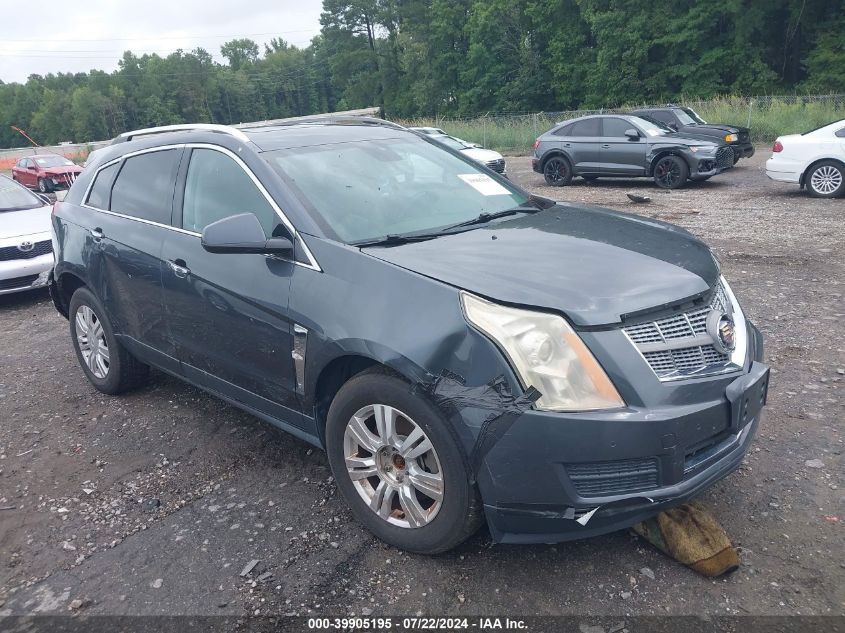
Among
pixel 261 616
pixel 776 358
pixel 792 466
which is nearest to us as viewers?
pixel 261 616

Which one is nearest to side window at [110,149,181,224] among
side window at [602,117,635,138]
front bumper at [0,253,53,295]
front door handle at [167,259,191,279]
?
front door handle at [167,259,191,279]

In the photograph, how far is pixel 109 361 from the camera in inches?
193

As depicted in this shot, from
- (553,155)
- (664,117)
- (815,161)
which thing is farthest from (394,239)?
(664,117)

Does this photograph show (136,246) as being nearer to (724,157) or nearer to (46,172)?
(724,157)

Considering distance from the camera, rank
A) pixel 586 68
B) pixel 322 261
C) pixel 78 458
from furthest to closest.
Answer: pixel 586 68 → pixel 78 458 → pixel 322 261

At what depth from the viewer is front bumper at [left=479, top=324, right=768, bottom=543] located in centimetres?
246

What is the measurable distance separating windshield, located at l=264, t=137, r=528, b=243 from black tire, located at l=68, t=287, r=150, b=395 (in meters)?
1.99

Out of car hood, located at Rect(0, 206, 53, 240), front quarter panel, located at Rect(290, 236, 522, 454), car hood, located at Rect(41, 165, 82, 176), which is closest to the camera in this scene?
front quarter panel, located at Rect(290, 236, 522, 454)

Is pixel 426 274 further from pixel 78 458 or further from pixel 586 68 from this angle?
pixel 586 68

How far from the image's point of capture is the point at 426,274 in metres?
2.83

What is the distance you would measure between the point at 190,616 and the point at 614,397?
1.84 meters

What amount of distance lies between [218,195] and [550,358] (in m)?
2.19

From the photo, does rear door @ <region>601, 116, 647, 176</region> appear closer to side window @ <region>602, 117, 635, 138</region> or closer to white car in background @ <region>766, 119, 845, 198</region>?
side window @ <region>602, 117, 635, 138</region>

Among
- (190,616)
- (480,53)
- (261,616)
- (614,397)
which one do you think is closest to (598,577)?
(614,397)
